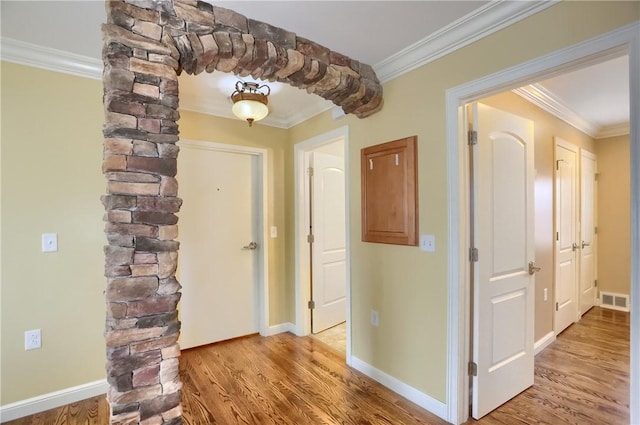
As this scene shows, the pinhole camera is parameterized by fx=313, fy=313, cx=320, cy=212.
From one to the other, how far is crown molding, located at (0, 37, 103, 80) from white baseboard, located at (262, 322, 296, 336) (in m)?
2.77

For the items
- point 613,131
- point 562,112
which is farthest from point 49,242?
point 613,131

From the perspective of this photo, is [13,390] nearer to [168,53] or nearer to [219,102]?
[168,53]

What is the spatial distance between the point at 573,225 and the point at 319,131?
308 cm

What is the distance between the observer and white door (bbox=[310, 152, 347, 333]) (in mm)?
3506

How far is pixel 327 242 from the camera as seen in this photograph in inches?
143

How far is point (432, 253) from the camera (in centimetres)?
206

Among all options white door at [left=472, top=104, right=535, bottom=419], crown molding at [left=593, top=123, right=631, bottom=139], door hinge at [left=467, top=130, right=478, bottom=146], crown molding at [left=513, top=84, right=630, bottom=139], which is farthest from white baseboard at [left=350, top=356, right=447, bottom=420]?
crown molding at [left=593, top=123, right=631, bottom=139]

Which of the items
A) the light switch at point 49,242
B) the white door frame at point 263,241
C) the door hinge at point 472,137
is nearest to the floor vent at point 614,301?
the door hinge at point 472,137

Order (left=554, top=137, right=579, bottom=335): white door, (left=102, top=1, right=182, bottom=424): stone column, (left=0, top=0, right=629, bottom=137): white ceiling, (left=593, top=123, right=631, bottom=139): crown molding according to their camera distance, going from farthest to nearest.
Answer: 1. (left=593, top=123, right=631, bottom=139): crown molding
2. (left=554, top=137, right=579, bottom=335): white door
3. (left=0, top=0, right=629, bottom=137): white ceiling
4. (left=102, top=1, right=182, bottom=424): stone column

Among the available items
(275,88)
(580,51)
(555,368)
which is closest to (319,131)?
(275,88)

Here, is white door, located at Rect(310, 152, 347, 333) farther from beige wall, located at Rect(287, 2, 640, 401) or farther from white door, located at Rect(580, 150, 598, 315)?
white door, located at Rect(580, 150, 598, 315)

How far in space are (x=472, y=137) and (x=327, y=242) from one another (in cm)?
204

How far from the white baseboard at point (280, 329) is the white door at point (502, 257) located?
2.02m

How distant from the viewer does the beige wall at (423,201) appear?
1.54m
